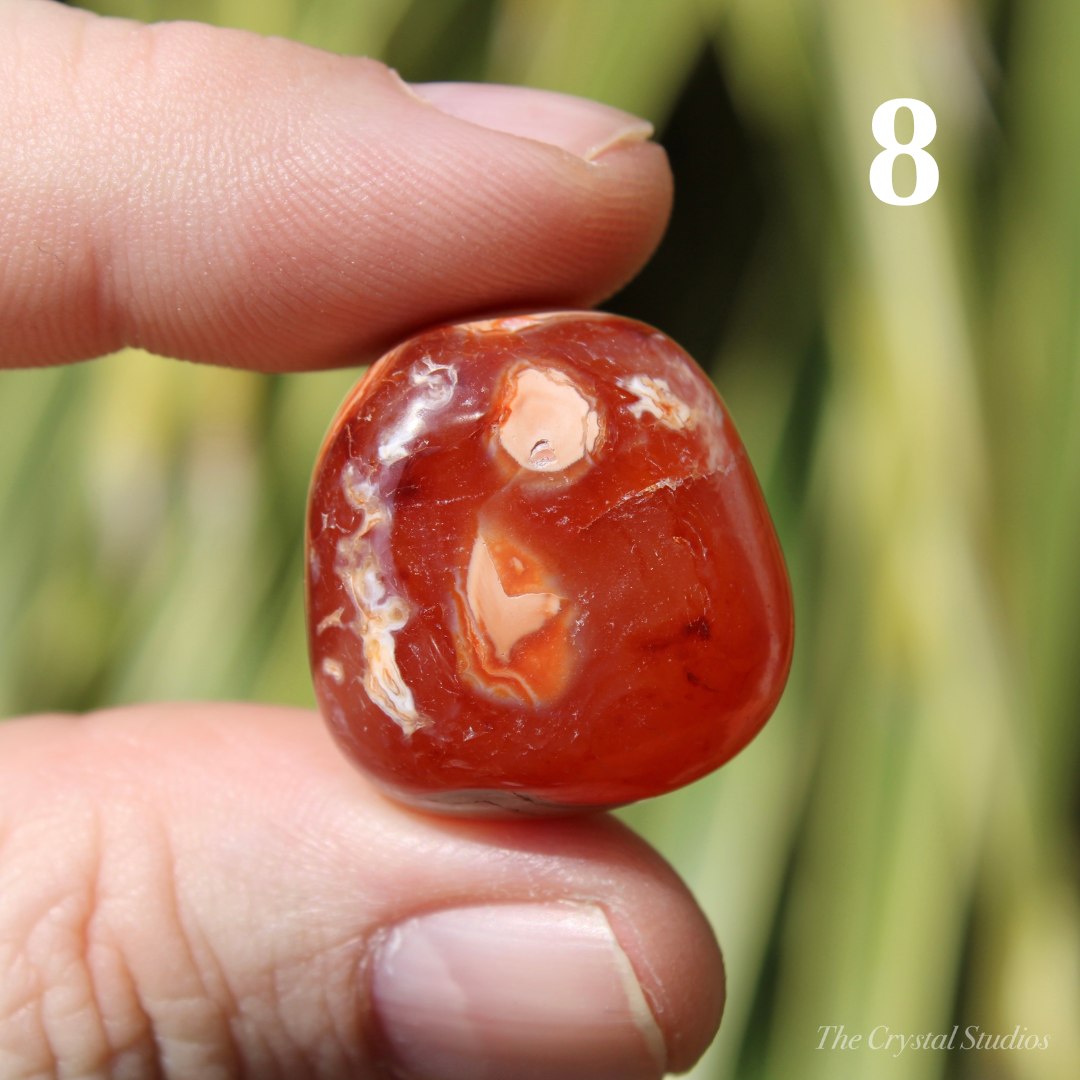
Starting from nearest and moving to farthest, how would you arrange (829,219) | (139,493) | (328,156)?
(328,156)
(829,219)
(139,493)

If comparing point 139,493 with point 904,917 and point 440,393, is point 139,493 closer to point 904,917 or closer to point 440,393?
point 440,393

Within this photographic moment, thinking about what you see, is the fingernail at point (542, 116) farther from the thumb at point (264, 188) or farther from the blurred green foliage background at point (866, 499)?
the blurred green foliage background at point (866, 499)

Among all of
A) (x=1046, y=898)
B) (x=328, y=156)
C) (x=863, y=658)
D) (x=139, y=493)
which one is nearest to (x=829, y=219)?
(x=863, y=658)

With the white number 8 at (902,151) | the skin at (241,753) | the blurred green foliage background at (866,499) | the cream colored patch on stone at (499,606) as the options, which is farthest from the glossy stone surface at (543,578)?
the white number 8 at (902,151)

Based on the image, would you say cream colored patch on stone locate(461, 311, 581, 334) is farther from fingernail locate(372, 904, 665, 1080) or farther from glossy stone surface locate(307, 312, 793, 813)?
fingernail locate(372, 904, 665, 1080)

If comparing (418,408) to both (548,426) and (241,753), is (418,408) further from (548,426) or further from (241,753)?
(241,753)

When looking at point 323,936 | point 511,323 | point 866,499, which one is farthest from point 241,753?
point 866,499
